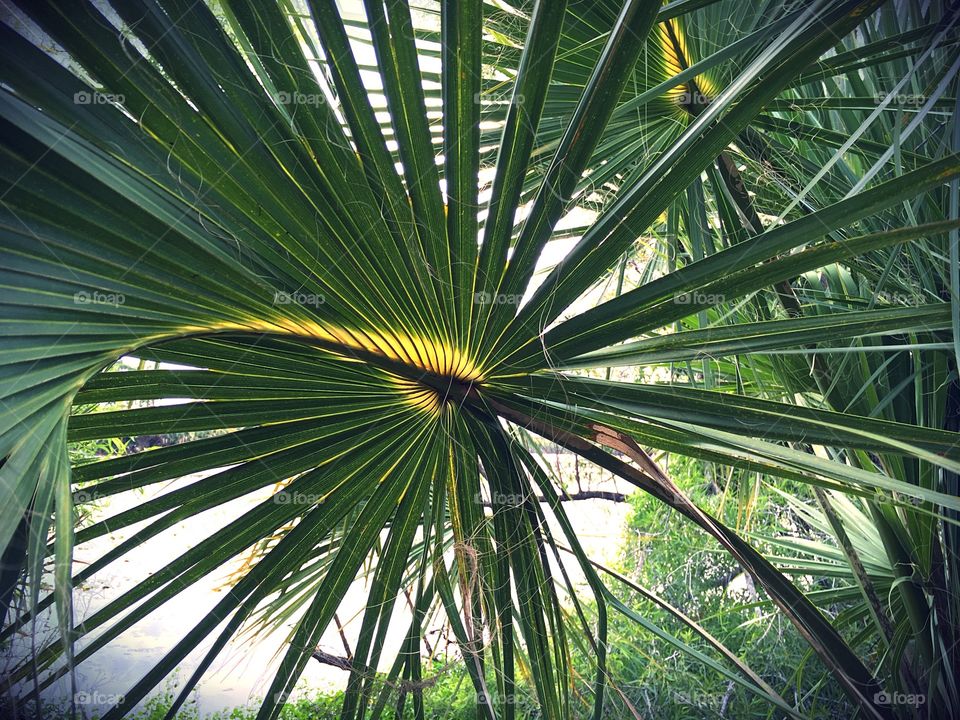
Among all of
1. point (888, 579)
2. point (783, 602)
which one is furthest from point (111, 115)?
point (888, 579)

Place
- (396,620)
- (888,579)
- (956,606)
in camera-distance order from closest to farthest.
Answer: (956,606) < (888,579) < (396,620)

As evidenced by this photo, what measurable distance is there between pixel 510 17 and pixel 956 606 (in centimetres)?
129

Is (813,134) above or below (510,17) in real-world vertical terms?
below

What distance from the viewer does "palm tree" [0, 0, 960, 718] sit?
0.60 meters

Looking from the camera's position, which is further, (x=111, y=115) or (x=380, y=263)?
(x=380, y=263)

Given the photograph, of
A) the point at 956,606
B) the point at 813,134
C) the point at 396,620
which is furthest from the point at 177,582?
the point at 396,620

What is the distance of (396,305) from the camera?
818 mm

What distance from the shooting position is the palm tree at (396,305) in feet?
1.97

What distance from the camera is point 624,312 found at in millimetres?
729

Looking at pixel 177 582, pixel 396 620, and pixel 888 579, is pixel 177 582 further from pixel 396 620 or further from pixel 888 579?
pixel 396 620

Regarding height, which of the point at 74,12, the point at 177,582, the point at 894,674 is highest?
the point at 74,12

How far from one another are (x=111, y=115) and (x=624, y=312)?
58 cm

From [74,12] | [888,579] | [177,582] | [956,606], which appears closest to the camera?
[74,12]

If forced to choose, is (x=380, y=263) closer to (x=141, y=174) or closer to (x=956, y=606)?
(x=141, y=174)
